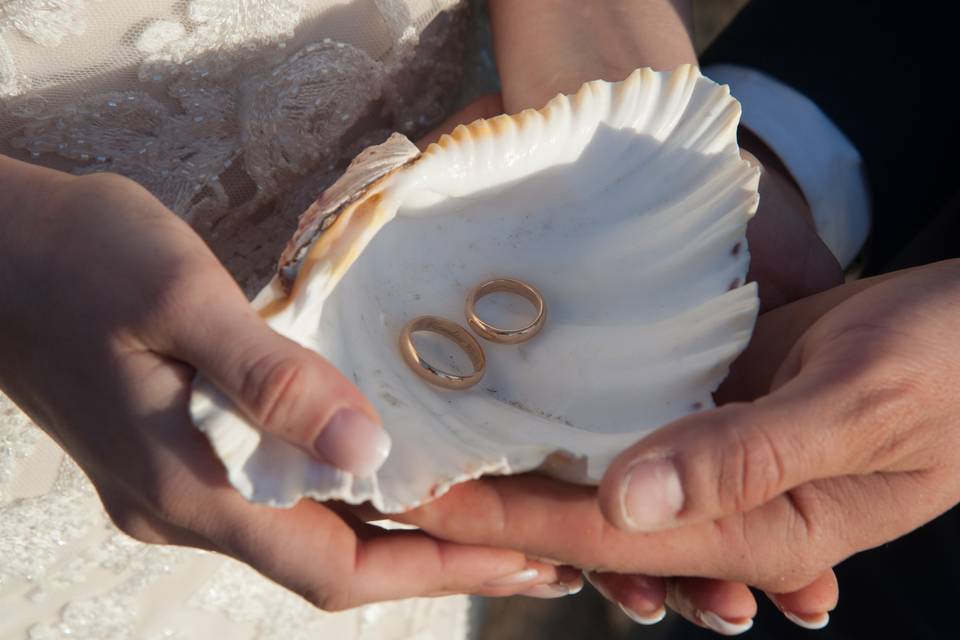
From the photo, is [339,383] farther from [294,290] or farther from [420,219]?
[420,219]

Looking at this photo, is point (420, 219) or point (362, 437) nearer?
point (362, 437)

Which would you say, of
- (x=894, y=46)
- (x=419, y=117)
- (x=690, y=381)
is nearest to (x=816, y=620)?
(x=690, y=381)

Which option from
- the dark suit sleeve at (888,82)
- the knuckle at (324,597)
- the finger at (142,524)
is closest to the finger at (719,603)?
the knuckle at (324,597)

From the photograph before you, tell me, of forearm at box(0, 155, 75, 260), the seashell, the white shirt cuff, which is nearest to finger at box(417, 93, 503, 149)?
the seashell

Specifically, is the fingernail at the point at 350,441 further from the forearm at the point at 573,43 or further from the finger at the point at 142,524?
the forearm at the point at 573,43

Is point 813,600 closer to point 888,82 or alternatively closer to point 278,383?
point 278,383
